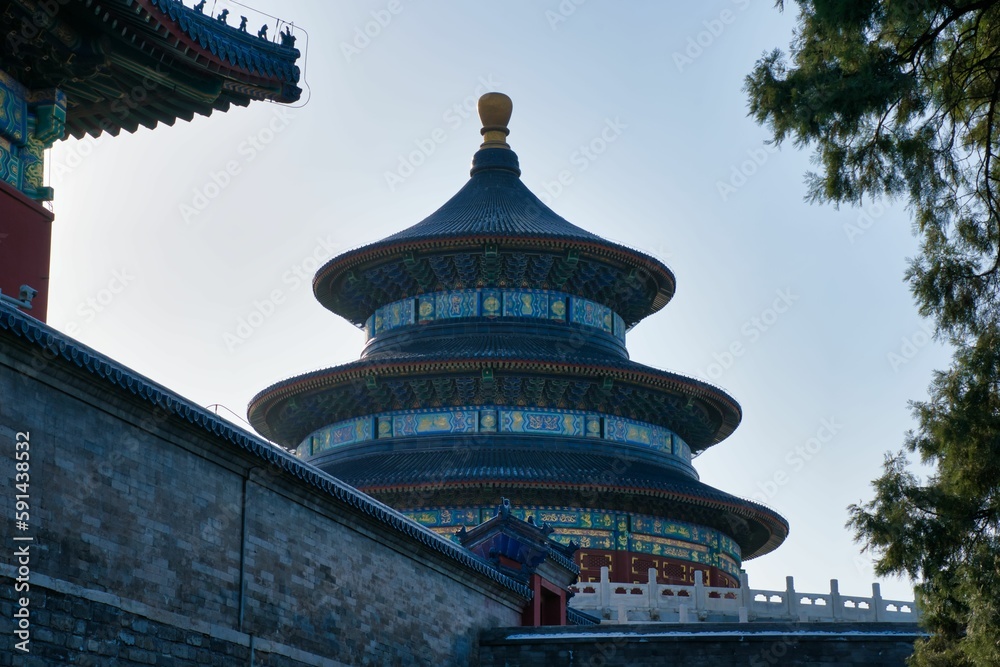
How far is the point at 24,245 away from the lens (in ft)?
59.6

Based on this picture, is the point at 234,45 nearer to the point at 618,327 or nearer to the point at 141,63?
the point at 141,63

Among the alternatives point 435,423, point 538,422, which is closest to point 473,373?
point 435,423

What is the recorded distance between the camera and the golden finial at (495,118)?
42.9m

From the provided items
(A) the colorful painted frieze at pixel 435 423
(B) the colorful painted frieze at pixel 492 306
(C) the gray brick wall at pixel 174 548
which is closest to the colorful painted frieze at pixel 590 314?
(B) the colorful painted frieze at pixel 492 306

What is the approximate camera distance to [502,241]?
3884 centimetres

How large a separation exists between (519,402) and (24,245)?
20.2 metres

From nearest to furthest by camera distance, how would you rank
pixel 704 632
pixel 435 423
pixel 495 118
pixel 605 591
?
pixel 704 632 < pixel 605 591 < pixel 435 423 < pixel 495 118

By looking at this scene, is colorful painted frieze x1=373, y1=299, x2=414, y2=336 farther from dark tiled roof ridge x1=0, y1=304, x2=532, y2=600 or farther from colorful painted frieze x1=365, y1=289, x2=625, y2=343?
dark tiled roof ridge x1=0, y1=304, x2=532, y2=600

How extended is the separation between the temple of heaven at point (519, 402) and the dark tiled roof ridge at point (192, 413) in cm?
1089

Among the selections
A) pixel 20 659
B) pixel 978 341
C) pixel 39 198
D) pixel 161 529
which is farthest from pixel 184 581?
pixel 978 341

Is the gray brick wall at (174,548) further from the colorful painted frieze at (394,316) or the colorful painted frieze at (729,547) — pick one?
the colorful painted frieze at (394,316)

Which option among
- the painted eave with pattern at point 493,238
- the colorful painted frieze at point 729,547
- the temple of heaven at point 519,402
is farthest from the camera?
the painted eave with pattern at point 493,238

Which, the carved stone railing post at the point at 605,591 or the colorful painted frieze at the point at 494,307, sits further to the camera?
the colorful painted frieze at the point at 494,307

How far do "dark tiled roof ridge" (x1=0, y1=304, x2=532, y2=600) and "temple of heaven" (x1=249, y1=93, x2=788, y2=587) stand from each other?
429 inches
